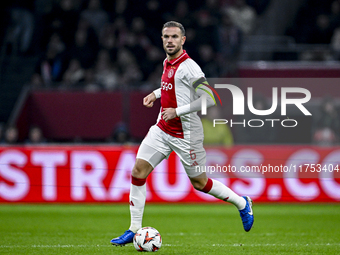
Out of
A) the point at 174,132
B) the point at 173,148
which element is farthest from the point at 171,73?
the point at 173,148

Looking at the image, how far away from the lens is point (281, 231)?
7258 mm

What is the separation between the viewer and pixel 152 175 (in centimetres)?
1029

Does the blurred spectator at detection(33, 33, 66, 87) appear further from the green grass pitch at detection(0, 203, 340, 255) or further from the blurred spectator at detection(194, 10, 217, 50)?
the green grass pitch at detection(0, 203, 340, 255)

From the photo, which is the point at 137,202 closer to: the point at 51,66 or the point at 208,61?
the point at 51,66

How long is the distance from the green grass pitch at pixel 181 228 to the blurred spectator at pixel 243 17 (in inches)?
253

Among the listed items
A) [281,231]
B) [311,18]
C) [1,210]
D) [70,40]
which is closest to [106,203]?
[1,210]

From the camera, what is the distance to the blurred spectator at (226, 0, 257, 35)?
50.0 ft

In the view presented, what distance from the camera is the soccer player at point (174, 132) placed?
5516mm

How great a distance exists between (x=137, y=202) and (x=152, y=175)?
460 centimetres

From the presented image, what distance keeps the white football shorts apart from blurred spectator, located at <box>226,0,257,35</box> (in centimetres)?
1005

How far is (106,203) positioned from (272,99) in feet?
14.2

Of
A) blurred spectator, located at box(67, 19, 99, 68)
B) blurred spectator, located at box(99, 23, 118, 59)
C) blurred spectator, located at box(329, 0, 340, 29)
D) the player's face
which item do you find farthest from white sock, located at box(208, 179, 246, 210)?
→ blurred spectator, located at box(329, 0, 340, 29)

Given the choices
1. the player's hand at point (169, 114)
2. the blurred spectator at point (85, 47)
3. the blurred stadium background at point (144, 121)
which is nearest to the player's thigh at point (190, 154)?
the player's hand at point (169, 114)

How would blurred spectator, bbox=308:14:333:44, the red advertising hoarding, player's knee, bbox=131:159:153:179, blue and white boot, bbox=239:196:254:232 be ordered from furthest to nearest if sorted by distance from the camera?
blurred spectator, bbox=308:14:333:44
the red advertising hoarding
blue and white boot, bbox=239:196:254:232
player's knee, bbox=131:159:153:179
